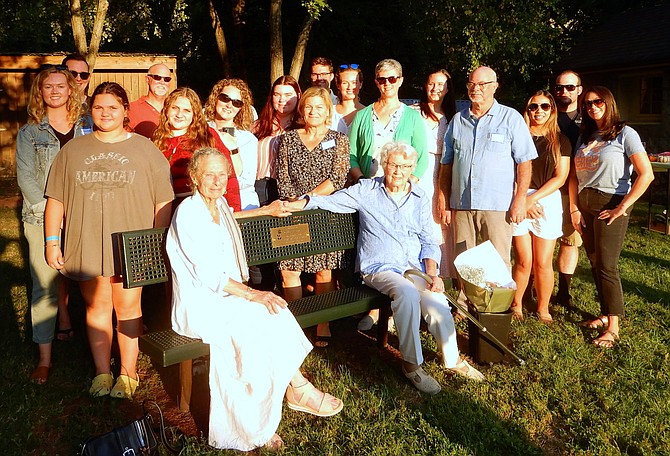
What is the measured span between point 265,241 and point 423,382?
61.9 inches

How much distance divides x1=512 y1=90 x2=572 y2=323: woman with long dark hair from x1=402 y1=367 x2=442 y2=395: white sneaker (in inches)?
68.3

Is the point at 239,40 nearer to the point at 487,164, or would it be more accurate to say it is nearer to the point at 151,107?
the point at 151,107

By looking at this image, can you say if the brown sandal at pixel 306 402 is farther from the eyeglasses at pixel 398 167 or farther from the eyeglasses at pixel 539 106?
the eyeglasses at pixel 539 106

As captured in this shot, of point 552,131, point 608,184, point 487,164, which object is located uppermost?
point 552,131

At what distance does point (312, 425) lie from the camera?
3912 millimetres

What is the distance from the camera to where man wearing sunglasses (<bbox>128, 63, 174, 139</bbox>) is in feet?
17.1

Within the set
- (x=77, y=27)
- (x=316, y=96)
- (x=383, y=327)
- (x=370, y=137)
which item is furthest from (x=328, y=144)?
(x=77, y=27)

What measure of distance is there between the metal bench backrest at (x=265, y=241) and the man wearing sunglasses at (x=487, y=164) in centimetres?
96

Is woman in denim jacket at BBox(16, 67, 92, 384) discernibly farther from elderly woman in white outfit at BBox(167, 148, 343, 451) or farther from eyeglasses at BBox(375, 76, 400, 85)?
eyeglasses at BBox(375, 76, 400, 85)

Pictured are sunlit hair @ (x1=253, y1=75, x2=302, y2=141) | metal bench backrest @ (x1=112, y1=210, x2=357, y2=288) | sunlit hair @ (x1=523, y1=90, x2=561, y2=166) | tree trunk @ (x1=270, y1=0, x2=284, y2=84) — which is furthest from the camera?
tree trunk @ (x1=270, y1=0, x2=284, y2=84)

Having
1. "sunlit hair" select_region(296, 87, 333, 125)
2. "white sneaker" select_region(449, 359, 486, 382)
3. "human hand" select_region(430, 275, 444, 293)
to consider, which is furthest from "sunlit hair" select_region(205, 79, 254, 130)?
"white sneaker" select_region(449, 359, 486, 382)

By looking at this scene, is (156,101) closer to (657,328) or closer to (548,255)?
(548,255)

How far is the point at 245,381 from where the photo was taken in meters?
3.58

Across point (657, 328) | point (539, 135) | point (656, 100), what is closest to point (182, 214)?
point (539, 135)
